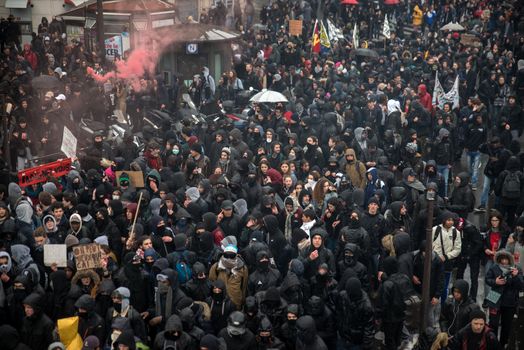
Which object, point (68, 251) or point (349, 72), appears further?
point (349, 72)

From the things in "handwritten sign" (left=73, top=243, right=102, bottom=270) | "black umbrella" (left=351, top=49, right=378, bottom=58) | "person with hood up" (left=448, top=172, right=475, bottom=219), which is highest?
"handwritten sign" (left=73, top=243, right=102, bottom=270)

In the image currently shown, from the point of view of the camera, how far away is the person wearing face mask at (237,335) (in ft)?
30.7

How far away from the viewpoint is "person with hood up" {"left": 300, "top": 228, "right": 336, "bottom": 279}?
10.9m

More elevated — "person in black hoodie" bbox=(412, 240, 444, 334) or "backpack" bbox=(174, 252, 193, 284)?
"backpack" bbox=(174, 252, 193, 284)

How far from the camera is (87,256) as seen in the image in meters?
10.5

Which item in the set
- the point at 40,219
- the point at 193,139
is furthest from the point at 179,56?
the point at 40,219

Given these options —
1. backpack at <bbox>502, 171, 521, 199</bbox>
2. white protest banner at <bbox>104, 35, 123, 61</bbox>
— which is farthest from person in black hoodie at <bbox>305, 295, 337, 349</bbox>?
white protest banner at <bbox>104, 35, 123, 61</bbox>

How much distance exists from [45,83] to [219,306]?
12.9m

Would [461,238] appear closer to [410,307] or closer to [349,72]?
[410,307]

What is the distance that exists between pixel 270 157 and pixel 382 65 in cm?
951

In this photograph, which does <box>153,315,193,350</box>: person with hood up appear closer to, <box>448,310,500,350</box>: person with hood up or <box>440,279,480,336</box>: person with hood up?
<box>448,310,500,350</box>: person with hood up

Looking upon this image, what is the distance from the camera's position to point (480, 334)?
31.1ft

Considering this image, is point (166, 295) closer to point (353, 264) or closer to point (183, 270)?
point (183, 270)

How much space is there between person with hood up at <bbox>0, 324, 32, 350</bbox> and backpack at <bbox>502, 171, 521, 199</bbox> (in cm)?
885
